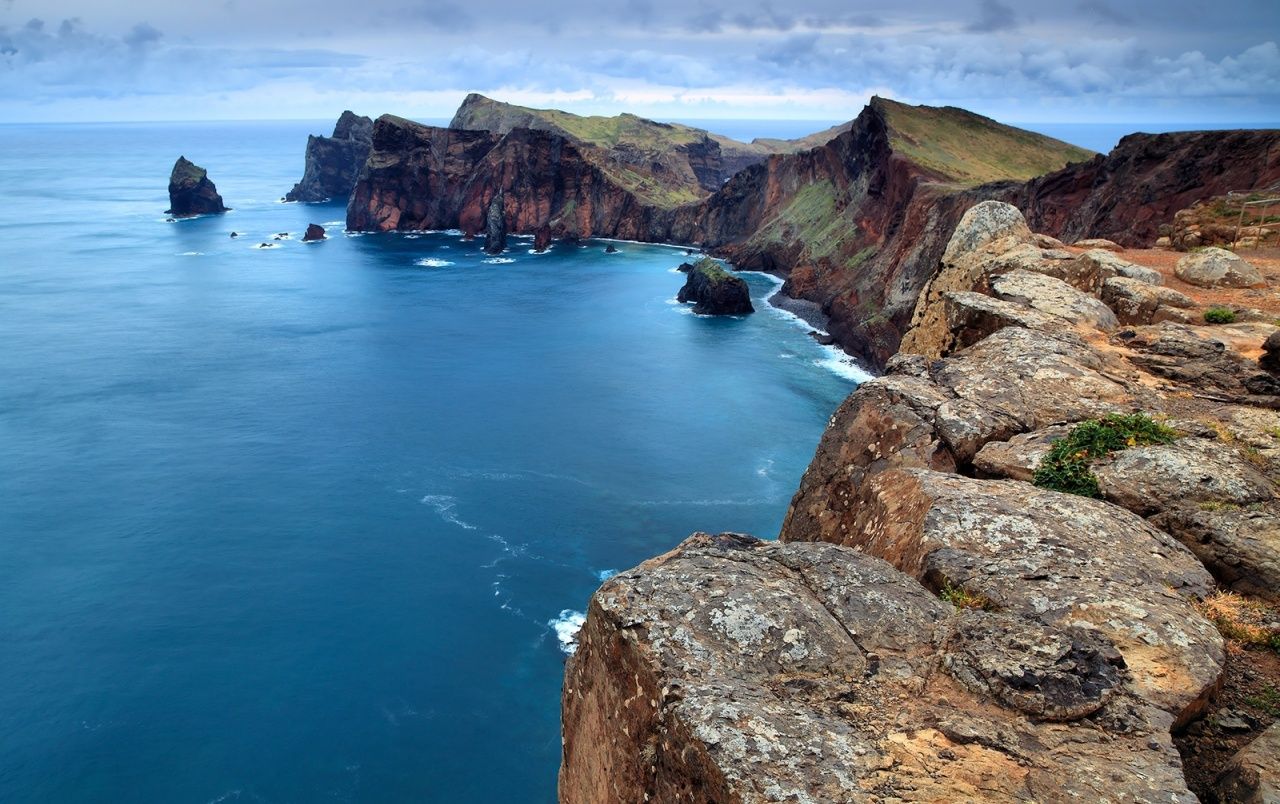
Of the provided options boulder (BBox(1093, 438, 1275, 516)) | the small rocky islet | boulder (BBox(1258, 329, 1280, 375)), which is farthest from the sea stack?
boulder (BBox(1093, 438, 1275, 516))

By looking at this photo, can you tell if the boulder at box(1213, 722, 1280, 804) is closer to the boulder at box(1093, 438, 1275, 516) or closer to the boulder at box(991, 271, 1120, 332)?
the boulder at box(1093, 438, 1275, 516)

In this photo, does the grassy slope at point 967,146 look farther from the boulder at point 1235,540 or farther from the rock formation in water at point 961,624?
the boulder at point 1235,540

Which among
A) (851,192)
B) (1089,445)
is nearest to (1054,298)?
(1089,445)

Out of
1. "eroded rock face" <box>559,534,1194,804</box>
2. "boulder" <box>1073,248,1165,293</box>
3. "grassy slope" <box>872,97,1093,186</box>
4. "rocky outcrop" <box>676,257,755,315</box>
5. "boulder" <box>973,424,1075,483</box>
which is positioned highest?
"grassy slope" <box>872,97,1093,186</box>

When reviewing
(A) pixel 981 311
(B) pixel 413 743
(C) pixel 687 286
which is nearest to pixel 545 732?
(B) pixel 413 743

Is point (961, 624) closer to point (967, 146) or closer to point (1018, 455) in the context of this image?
point (1018, 455)

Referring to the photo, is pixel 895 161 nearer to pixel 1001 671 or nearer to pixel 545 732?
pixel 545 732

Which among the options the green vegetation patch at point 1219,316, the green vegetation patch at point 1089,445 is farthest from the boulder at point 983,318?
the green vegetation patch at point 1089,445
